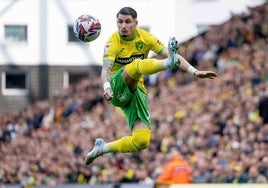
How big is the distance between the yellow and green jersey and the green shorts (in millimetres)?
203

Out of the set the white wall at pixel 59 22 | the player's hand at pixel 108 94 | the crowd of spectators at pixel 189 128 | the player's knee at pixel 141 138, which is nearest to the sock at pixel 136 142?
the player's knee at pixel 141 138

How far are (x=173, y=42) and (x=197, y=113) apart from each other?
13004 mm

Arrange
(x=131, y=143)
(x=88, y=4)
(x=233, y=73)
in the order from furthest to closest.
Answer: (x=88, y=4), (x=233, y=73), (x=131, y=143)

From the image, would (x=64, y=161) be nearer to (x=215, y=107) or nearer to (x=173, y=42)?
(x=215, y=107)

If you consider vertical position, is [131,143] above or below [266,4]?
below

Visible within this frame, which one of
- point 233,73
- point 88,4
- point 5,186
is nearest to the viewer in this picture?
point 5,186

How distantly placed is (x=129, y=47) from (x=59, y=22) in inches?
1247

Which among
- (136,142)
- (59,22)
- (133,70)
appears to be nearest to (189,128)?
(136,142)

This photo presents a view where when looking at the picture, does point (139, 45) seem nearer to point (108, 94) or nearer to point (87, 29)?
point (87, 29)

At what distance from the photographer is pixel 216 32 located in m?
35.8

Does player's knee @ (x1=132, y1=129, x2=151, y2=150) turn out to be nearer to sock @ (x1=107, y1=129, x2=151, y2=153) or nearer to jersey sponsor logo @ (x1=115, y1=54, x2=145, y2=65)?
sock @ (x1=107, y1=129, x2=151, y2=153)

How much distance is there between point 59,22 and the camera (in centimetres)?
5078

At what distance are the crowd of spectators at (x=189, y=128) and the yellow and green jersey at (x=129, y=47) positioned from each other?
24.6 ft

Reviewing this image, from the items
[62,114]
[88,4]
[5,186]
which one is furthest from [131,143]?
[88,4]
